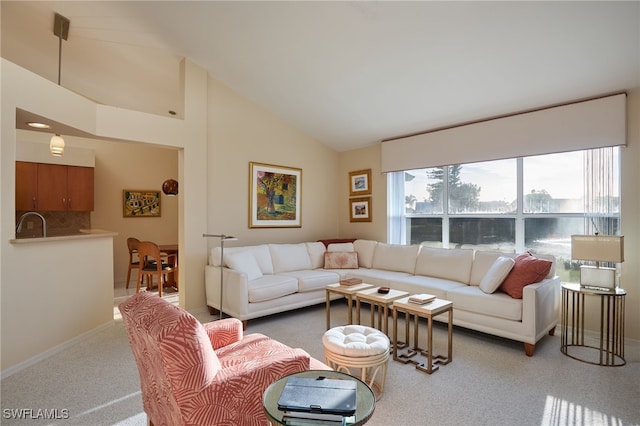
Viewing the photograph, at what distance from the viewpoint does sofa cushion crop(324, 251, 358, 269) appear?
5.05 m

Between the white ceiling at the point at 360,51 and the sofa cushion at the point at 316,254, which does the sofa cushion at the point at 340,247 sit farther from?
the white ceiling at the point at 360,51

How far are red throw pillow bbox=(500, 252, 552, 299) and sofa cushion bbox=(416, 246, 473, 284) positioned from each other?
688mm

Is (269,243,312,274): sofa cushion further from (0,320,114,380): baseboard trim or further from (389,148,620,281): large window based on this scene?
(0,320,114,380): baseboard trim

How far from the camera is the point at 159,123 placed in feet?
13.3

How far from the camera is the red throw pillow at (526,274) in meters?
3.19

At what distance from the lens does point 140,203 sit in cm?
664

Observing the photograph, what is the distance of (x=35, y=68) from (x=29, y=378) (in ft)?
14.7

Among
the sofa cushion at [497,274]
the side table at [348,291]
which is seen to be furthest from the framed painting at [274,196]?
the sofa cushion at [497,274]

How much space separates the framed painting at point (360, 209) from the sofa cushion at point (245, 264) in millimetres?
2202

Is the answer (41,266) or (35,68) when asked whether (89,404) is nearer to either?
(41,266)

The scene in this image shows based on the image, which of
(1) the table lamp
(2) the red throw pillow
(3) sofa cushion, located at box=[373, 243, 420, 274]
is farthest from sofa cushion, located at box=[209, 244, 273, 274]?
(1) the table lamp

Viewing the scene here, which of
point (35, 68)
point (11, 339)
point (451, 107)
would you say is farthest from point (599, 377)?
point (35, 68)

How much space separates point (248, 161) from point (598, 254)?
14.1ft

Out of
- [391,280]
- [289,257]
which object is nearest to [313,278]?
[289,257]
